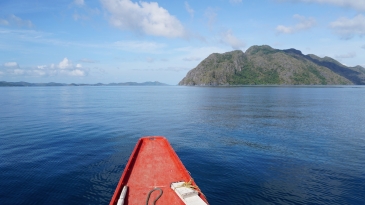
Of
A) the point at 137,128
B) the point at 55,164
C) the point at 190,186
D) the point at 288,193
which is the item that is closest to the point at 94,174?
the point at 55,164

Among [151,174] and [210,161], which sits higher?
[151,174]

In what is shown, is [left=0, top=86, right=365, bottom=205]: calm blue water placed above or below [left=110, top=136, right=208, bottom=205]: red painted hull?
below

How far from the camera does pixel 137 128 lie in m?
38.0

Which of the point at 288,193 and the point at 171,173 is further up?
the point at 171,173

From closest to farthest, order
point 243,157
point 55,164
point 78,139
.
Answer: point 55,164 → point 243,157 → point 78,139

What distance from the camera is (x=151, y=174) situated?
46.9 feet

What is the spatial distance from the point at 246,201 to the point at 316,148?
664 inches

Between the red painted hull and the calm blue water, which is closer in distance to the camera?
the red painted hull

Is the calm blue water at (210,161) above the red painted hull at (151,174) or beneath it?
beneath

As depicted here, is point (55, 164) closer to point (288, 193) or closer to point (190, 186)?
point (190, 186)

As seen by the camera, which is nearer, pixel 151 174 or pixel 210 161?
pixel 151 174

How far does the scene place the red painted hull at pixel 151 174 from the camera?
11312 millimetres

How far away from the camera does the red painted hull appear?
1131 cm

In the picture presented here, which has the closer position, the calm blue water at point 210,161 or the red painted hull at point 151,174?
the red painted hull at point 151,174
